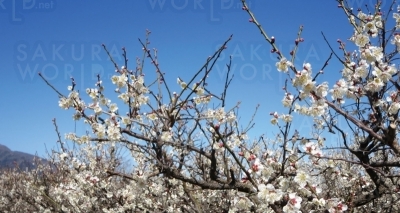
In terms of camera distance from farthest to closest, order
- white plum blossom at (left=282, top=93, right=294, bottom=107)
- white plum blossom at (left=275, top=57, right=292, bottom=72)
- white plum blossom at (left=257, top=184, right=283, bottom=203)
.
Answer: white plum blossom at (left=282, top=93, right=294, bottom=107) < white plum blossom at (left=275, top=57, right=292, bottom=72) < white plum blossom at (left=257, top=184, right=283, bottom=203)

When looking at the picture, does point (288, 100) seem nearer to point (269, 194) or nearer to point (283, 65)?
point (283, 65)

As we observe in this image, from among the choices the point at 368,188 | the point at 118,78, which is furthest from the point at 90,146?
the point at 368,188

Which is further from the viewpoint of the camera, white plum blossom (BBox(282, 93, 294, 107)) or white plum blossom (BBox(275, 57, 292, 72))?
white plum blossom (BBox(282, 93, 294, 107))

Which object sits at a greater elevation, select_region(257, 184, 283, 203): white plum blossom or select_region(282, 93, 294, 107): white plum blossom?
select_region(282, 93, 294, 107): white plum blossom

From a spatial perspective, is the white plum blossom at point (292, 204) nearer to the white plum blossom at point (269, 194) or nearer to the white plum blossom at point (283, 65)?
the white plum blossom at point (269, 194)

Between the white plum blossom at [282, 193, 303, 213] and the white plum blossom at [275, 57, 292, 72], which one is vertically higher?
the white plum blossom at [275, 57, 292, 72]

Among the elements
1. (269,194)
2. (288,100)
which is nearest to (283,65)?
(288,100)

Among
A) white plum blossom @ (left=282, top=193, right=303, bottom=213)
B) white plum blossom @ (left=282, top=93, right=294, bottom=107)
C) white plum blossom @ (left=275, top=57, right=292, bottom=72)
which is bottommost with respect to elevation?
white plum blossom @ (left=282, top=193, right=303, bottom=213)

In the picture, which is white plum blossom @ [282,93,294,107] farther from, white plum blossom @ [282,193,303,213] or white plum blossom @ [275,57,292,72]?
white plum blossom @ [282,193,303,213]

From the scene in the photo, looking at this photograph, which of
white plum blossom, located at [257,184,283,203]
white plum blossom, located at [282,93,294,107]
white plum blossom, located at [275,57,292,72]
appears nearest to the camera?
white plum blossom, located at [257,184,283,203]

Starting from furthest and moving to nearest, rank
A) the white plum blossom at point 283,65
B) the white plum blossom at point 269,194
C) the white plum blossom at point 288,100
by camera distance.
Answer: the white plum blossom at point 288,100, the white plum blossom at point 283,65, the white plum blossom at point 269,194

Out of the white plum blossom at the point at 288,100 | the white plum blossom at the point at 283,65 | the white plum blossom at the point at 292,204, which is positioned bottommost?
the white plum blossom at the point at 292,204

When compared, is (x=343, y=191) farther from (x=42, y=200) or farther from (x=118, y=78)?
(x=42, y=200)

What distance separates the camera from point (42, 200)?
28.5 feet
